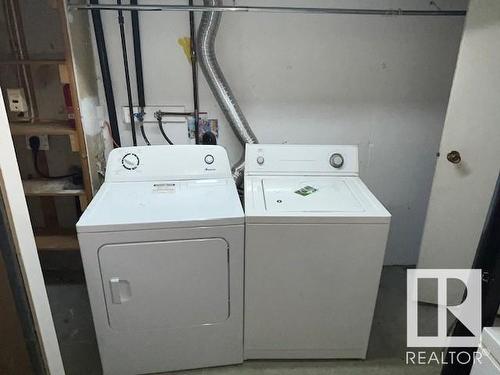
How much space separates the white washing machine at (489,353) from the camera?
83 centimetres

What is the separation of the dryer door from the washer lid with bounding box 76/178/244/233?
0.31 ft

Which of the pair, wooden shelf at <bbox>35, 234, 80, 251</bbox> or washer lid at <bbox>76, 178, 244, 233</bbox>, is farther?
wooden shelf at <bbox>35, 234, 80, 251</bbox>

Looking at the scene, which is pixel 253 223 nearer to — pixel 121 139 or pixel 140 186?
pixel 140 186

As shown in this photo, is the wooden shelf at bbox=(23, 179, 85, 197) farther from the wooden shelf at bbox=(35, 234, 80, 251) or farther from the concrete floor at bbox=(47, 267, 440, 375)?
the concrete floor at bbox=(47, 267, 440, 375)

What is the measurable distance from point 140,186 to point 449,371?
1477 millimetres

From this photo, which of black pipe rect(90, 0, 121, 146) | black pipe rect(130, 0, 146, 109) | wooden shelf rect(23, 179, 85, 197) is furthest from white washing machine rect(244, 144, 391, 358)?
wooden shelf rect(23, 179, 85, 197)

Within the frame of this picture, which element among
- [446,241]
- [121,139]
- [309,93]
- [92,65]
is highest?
[92,65]

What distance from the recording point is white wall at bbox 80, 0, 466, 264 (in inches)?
77.2

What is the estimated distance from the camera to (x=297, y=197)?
1700 mm

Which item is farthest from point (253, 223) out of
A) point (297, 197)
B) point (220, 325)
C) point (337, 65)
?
point (337, 65)

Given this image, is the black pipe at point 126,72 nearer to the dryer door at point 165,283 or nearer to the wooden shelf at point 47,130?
the wooden shelf at point 47,130

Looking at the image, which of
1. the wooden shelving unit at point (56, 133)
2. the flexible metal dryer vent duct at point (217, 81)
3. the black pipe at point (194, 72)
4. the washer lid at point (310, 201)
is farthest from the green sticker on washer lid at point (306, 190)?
the wooden shelving unit at point (56, 133)

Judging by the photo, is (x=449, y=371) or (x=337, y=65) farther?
(x=337, y=65)

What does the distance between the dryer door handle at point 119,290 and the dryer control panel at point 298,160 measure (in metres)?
0.82
